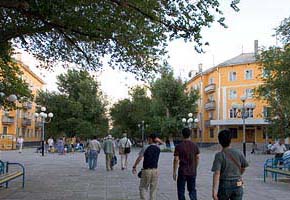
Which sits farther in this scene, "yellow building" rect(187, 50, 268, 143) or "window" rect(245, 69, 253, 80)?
"window" rect(245, 69, 253, 80)

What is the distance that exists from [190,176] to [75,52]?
31.9 feet

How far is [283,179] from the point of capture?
18312 millimetres

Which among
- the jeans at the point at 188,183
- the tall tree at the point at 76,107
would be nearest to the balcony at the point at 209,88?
the tall tree at the point at 76,107

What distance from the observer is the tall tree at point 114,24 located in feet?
39.2

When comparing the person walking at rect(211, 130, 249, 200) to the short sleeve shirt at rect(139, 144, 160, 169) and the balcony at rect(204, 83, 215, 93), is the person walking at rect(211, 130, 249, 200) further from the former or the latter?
the balcony at rect(204, 83, 215, 93)

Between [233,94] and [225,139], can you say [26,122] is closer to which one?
[233,94]

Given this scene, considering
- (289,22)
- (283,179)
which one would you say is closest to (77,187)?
(283,179)

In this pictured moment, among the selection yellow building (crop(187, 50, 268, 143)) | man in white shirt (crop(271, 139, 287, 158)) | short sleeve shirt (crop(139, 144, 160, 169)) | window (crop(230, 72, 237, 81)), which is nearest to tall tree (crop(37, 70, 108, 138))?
yellow building (crop(187, 50, 268, 143))

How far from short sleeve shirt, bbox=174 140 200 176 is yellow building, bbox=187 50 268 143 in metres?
57.7

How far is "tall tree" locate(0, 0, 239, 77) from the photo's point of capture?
39.2 feet

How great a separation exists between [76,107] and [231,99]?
81.6 ft

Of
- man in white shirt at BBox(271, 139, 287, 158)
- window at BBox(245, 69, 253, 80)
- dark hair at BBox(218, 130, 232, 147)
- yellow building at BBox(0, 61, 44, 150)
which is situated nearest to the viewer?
dark hair at BBox(218, 130, 232, 147)

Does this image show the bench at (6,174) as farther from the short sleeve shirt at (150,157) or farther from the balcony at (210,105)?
the balcony at (210,105)

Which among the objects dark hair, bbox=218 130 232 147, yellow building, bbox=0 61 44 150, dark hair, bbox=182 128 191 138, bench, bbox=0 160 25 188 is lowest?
bench, bbox=0 160 25 188
